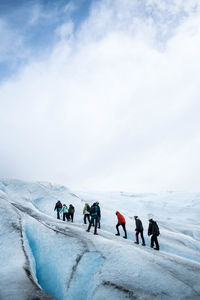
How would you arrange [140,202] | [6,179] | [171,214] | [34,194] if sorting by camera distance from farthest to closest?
[140,202] < [171,214] < [6,179] < [34,194]

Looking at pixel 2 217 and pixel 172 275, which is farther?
pixel 2 217

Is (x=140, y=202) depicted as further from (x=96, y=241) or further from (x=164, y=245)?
(x=96, y=241)

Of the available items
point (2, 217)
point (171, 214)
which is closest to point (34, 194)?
point (2, 217)

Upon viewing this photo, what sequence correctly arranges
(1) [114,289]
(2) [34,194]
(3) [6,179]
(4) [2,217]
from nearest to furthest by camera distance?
(1) [114,289]
(4) [2,217]
(2) [34,194]
(3) [6,179]

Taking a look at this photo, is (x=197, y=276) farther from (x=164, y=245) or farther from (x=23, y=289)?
(x=164, y=245)

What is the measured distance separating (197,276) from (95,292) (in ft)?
12.6

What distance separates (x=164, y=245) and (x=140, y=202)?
36.2 m

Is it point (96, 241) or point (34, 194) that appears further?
point (34, 194)

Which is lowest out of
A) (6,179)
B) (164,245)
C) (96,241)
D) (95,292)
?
(164,245)

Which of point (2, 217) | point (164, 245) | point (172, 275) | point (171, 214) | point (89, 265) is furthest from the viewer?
point (171, 214)

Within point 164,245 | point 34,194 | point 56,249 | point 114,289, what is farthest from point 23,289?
point 34,194

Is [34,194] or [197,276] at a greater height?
[34,194]

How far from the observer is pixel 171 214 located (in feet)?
148

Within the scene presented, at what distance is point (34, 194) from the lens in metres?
31.2
